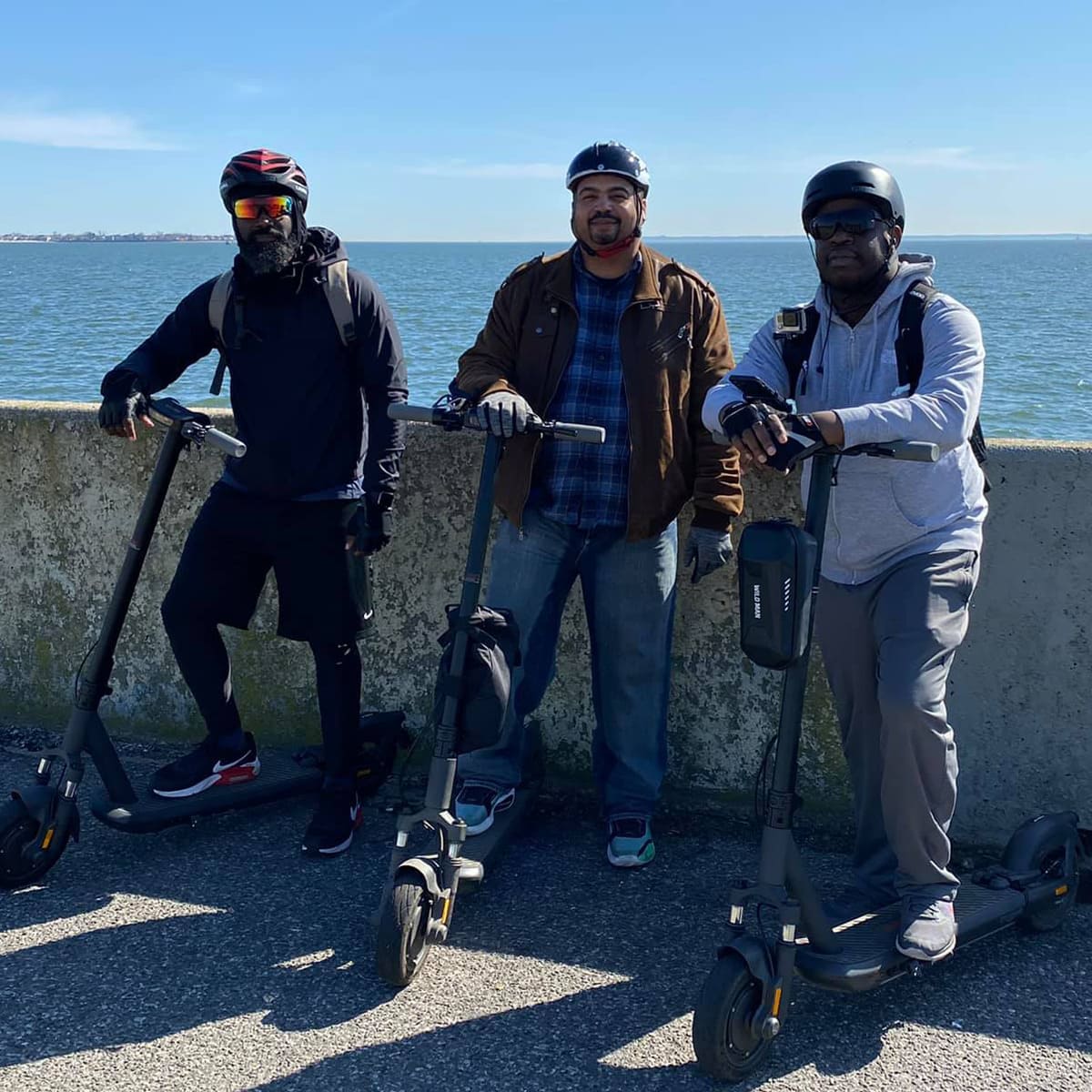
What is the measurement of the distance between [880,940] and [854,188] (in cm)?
202

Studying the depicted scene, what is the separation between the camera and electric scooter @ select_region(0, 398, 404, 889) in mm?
4082

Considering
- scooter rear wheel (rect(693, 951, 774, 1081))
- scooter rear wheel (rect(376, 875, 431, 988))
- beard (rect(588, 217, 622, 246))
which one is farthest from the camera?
beard (rect(588, 217, 622, 246))

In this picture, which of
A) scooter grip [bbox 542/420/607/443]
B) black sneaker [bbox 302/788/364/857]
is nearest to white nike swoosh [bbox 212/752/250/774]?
black sneaker [bbox 302/788/364/857]

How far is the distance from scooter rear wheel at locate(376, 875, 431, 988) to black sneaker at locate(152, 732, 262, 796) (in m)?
1.26

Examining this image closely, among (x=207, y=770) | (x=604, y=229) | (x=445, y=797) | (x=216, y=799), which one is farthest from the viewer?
(x=207, y=770)

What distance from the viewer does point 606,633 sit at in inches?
170

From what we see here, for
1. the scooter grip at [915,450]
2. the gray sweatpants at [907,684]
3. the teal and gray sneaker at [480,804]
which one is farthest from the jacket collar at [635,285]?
the teal and gray sneaker at [480,804]

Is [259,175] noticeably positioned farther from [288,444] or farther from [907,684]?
[907,684]

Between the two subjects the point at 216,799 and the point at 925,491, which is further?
the point at 216,799

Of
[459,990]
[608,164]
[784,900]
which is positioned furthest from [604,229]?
[459,990]

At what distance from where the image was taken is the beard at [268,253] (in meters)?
4.18

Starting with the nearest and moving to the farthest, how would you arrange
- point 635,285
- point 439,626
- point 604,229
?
point 604,229 < point 635,285 < point 439,626

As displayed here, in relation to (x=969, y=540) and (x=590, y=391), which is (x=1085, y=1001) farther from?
(x=590, y=391)

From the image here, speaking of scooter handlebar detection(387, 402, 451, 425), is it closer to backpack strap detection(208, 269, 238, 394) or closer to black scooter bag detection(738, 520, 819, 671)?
backpack strap detection(208, 269, 238, 394)
